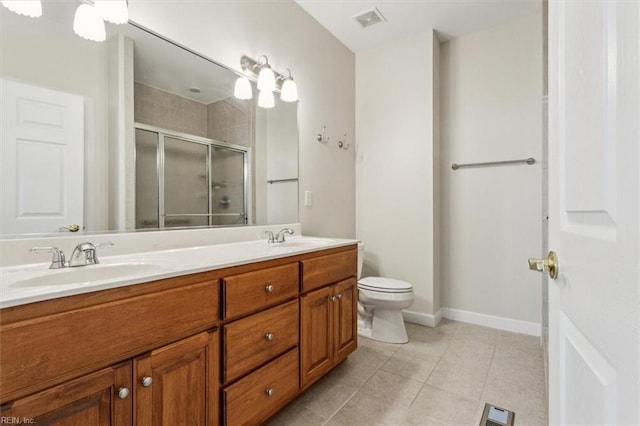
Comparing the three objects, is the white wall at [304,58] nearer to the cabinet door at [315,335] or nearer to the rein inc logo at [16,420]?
the cabinet door at [315,335]

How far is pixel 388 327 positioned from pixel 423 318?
493mm

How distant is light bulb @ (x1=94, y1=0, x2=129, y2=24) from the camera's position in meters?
1.21

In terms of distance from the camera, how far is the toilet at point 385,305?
86.5 inches

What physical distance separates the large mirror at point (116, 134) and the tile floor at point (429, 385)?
110cm

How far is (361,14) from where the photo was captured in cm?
234

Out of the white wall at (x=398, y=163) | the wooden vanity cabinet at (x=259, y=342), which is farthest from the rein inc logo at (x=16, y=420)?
the white wall at (x=398, y=163)

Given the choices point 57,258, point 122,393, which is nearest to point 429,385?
Result: point 122,393

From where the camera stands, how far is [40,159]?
109cm

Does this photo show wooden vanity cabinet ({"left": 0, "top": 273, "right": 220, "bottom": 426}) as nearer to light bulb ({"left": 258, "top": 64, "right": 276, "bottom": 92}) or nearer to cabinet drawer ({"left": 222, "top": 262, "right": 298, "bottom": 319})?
cabinet drawer ({"left": 222, "top": 262, "right": 298, "bottom": 319})
